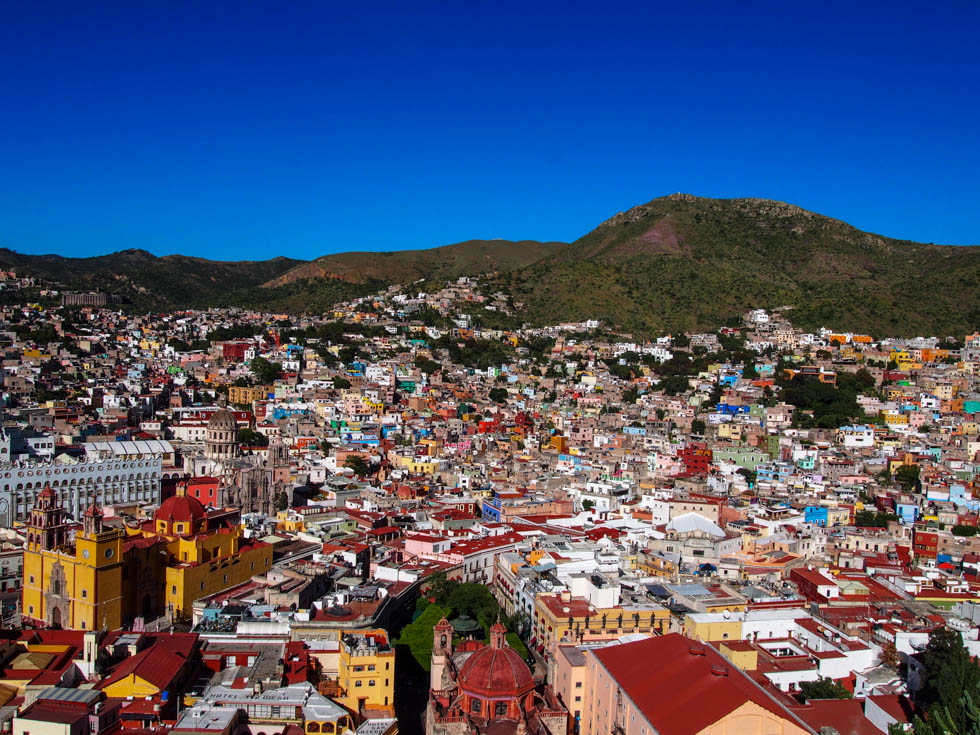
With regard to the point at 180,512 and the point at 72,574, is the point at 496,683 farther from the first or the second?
the point at 180,512

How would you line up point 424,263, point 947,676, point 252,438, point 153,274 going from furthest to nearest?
point 424,263 < point 153,274 < point 252,438 < point 947,676

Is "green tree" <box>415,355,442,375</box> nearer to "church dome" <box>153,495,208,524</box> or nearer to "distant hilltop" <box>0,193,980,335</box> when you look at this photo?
"distant hilltop" <box>0,193,980,335</box>

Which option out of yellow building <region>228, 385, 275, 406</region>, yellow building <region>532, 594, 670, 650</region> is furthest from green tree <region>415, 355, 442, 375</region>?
yellow building <region>532, 594, 670, 650</region>

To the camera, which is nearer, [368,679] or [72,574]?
[368,679]

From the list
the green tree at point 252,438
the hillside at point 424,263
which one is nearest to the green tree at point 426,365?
the green tree at point 252,438

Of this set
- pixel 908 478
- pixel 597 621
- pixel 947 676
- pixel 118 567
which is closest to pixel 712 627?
pixel 597 621

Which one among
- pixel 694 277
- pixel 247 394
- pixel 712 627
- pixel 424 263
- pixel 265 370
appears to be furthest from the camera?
pixel 424 263

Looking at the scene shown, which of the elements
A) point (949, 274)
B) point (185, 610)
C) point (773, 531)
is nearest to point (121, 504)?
point (185, 610)

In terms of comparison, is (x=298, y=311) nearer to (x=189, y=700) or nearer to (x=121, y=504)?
(x=121, y=504)
